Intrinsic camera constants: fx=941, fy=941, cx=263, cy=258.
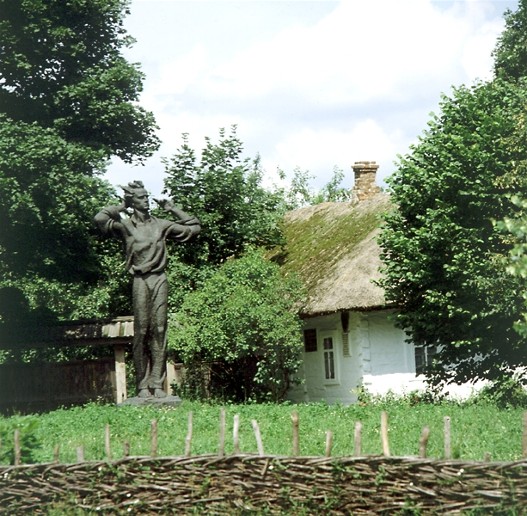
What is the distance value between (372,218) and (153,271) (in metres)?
12.7

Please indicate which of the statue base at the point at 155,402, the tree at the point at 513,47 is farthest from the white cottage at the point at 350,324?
the statue base at the point at 155,402

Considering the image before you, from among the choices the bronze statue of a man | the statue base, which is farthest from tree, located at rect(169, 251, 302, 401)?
the statue base

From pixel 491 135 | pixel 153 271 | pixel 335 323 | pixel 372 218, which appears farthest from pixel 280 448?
pixel 372 218

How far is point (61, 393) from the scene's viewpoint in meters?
20.0

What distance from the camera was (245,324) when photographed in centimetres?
2173

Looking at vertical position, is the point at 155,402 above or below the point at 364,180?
below

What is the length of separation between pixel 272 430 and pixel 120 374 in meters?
6.90

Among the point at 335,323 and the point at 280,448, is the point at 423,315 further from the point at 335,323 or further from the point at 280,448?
the point at 280,448

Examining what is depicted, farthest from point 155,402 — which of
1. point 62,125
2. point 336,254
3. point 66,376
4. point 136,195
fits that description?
point 336,254

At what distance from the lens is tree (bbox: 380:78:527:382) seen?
17281 millimetres

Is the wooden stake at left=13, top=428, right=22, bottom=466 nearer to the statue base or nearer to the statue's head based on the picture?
the statue base

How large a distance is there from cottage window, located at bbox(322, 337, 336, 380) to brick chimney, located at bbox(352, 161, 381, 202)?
18.4 ft

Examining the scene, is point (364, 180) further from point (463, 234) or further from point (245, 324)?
point (463, 234)

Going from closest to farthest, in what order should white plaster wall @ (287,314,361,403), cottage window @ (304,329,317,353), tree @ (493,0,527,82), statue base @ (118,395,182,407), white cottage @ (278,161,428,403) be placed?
statue base @ (118,395,182,407) < white cottage @ (278,161,428,403) < white plaster wall @ (287,314,361,403) < tree @ (493,0,527,82) < cottage window @ (304,329,317,353)
